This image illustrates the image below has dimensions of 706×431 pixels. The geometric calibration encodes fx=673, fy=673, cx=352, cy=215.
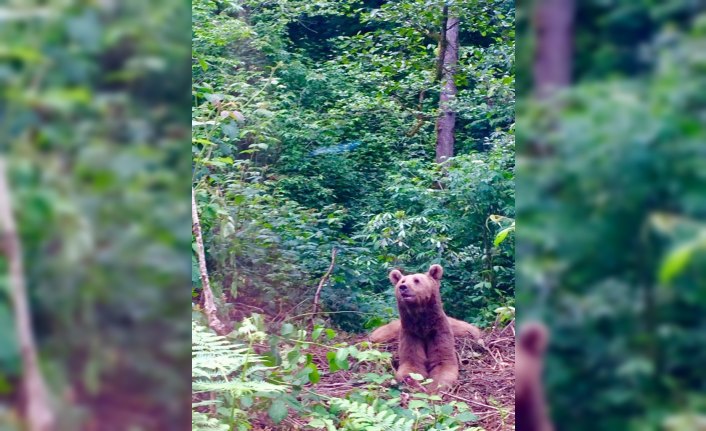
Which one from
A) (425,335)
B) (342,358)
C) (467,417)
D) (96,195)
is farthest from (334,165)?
(96,195)

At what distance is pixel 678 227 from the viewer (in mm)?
706

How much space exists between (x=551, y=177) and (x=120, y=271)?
0.54 metres

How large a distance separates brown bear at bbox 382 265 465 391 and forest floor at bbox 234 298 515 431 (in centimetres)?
6

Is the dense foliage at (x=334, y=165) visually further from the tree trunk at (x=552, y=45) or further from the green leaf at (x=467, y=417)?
the tree trunk at (x=552, y=45)

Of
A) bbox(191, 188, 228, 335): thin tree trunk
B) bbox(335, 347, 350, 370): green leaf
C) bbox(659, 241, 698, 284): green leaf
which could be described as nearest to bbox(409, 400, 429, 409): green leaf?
bbox(335, 347, 350, 370): green leaf

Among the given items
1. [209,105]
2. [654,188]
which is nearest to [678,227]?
[654,188]

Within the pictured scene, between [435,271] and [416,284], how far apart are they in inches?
4.1

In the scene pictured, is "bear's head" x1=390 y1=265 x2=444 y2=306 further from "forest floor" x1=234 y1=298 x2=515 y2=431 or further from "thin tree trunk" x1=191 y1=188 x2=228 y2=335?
"thin tree trunk" x1=191 y1=188 x2=228 y2=335

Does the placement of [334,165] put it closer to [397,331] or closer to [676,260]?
[397,331]

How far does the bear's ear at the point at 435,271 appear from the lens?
2.94m

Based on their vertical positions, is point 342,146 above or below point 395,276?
above

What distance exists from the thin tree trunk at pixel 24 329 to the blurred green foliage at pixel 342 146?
1.93 meters

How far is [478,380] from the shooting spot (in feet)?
10.7

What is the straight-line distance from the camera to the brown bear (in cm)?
302
